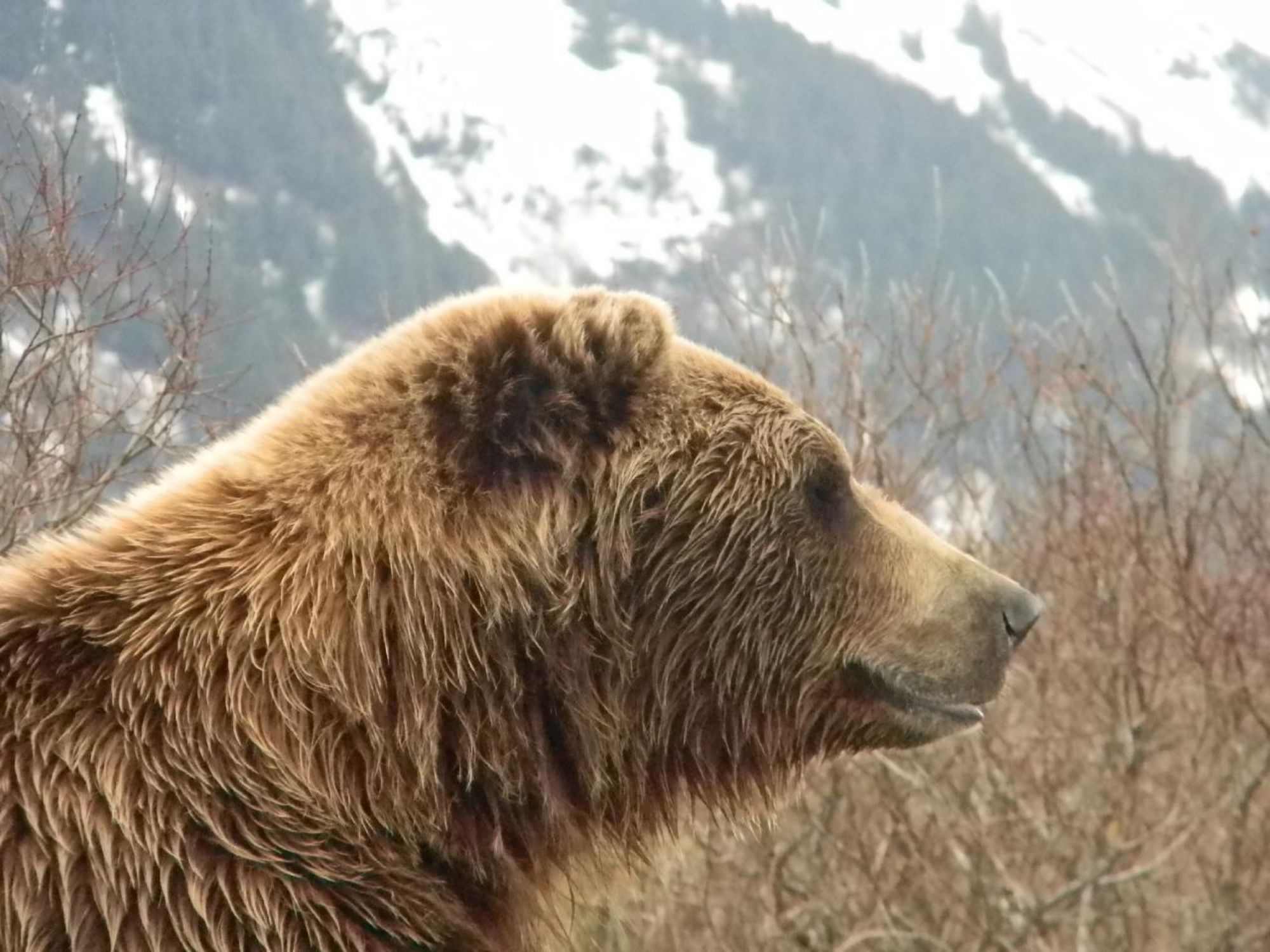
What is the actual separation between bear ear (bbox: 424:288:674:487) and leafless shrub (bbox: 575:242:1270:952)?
3108 mm

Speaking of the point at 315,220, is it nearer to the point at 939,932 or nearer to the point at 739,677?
the point at 939,932

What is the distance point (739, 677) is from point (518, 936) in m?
0.71

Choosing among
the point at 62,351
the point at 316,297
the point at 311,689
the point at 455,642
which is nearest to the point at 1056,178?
the point at 316,297

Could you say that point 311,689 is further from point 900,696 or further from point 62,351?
point 62,351

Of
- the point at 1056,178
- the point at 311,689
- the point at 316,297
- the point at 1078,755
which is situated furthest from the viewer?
the point at 1056,178

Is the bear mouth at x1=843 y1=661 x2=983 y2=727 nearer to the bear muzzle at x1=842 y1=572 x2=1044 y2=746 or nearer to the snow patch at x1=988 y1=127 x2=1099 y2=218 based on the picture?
the bear muzzle at x1=842 y1=572 x2=1044 y2=746

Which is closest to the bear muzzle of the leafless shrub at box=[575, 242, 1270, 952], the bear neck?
the bear neck

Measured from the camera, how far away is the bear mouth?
324cm

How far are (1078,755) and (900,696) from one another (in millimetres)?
4108

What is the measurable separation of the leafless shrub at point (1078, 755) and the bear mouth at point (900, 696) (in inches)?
97.0

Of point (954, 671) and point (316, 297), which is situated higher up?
point (954, 671)

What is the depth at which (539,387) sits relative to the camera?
9.14 feet

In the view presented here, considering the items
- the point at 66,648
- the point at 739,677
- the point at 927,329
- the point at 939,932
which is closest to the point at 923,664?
the point at 739,677

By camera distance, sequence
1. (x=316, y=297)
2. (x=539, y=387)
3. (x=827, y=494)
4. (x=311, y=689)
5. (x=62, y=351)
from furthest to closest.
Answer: (x=316, y=297), (x=62, y=351), (x=827, y=494), (x=539, y=387), (x=311, y=689)
